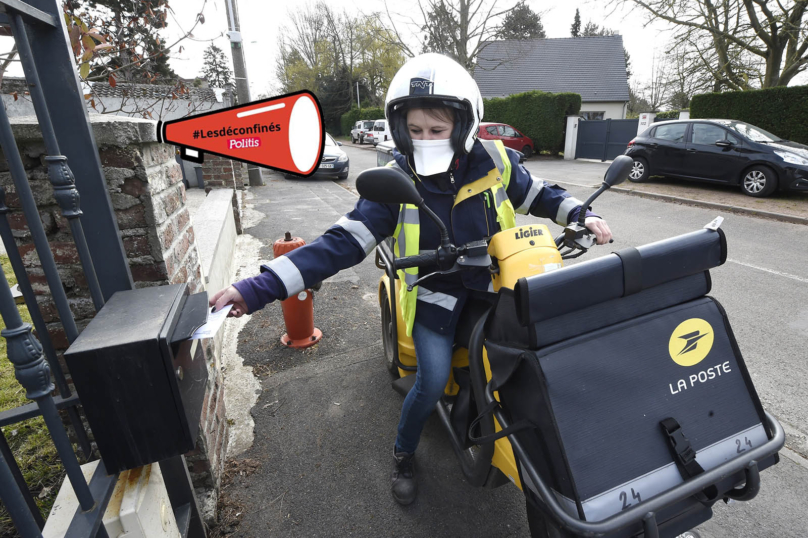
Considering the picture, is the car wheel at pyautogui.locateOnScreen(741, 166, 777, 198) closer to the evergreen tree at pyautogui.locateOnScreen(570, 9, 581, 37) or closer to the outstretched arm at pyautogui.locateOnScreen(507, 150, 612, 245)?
the outstretched arm at pyautogui.locateOnScreen(507, 150, 612, 245)

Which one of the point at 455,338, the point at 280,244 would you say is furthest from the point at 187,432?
the point at 280,244

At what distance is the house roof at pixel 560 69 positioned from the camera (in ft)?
90.2

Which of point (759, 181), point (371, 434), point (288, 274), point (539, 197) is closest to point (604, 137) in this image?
point (759, 181)

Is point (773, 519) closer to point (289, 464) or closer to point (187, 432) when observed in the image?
point (289, 464)

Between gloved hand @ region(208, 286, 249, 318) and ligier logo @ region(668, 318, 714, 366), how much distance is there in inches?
54.1

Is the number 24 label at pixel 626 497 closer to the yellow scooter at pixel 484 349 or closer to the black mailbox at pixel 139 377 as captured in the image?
the yellow scooter at pixel 484 349

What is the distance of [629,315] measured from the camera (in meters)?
1.35

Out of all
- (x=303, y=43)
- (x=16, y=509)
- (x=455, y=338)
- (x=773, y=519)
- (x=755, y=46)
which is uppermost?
(x=303, y=43)

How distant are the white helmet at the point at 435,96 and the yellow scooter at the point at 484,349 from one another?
1.59 feet

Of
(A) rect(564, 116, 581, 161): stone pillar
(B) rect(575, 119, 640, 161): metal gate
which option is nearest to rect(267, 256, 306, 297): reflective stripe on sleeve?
(B) rect(575, 119, 640, 161): metal gate

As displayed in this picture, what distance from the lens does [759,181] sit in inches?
339

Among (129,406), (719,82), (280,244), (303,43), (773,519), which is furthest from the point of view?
(303,43)

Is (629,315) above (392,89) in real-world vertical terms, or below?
below

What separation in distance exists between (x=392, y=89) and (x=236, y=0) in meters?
10.7
